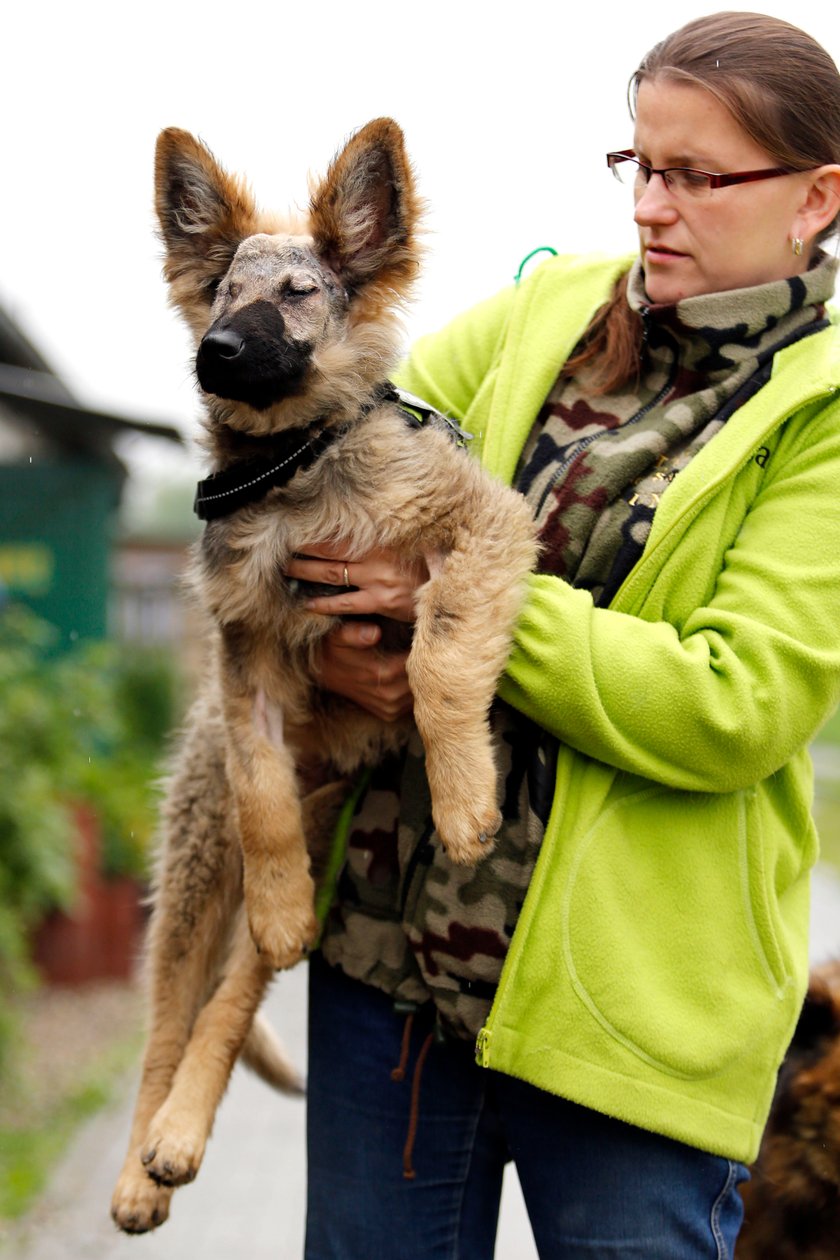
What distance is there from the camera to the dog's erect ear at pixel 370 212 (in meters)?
2.62

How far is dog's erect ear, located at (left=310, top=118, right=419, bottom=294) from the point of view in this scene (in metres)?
2.62

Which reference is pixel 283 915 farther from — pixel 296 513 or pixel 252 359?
pixel 252 359

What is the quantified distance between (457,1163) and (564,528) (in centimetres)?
123

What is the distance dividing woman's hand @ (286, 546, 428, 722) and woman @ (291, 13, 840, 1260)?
0.05 meters

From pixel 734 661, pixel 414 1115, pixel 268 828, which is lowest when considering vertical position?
pixel 414 1115

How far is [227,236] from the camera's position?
2.75 m

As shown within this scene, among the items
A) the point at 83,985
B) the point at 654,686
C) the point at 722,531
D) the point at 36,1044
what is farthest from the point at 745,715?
the point at 83,985

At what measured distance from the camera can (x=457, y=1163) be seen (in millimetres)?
2490

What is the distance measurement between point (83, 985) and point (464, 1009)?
580cm

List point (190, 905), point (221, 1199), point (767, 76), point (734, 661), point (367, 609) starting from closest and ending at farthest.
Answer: point (734, 661)
point (767, 76)
point (367, 609)
point (190, 905)
point (221, 1199)

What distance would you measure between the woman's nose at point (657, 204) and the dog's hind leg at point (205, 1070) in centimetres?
176

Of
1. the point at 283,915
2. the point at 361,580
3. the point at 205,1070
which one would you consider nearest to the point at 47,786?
the point at 205,1070

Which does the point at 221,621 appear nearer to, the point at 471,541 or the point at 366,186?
the point at 471,541

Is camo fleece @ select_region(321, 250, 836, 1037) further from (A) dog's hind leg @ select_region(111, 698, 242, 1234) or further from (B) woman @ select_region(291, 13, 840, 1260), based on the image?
(A) dog's hind leg @ select_region(111, 698, 242, 1234)
